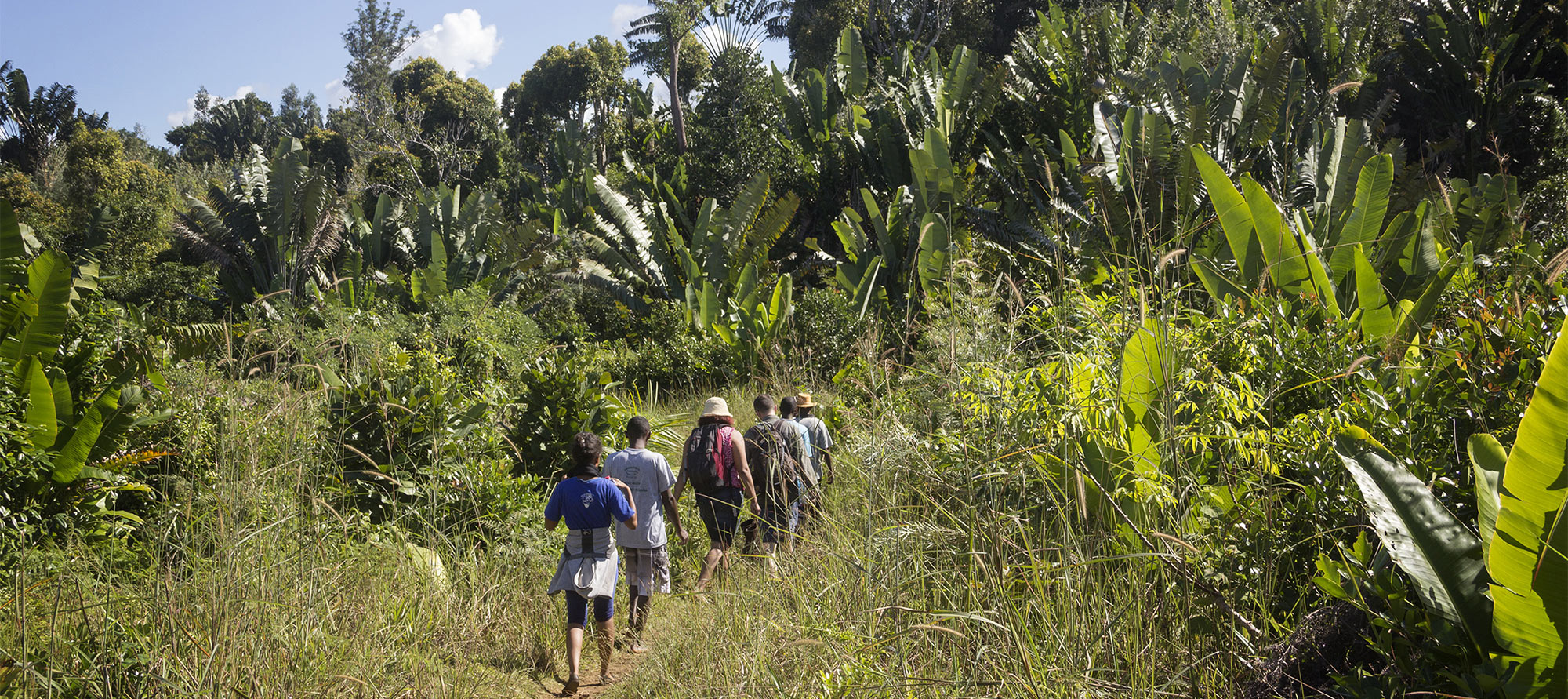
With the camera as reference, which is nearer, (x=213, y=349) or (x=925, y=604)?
(x=925, y=604)

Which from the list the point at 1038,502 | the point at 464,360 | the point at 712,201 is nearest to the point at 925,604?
the point at 1038,502

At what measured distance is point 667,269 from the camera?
14.6 meters

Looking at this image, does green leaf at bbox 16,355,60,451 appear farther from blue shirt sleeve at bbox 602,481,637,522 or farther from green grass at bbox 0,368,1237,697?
blue shirt sleeve at bbox 602,481,637,522

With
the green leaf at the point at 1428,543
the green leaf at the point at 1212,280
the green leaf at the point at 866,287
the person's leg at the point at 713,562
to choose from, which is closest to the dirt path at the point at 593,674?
the person's leg at the point at 713,562

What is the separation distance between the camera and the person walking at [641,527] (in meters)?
5.03

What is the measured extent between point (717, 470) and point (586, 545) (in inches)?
49.2

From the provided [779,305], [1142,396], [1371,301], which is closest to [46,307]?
[1142,396]

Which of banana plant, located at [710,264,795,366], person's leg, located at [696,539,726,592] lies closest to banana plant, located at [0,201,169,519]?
person's leg, located at [696,539,726,592]

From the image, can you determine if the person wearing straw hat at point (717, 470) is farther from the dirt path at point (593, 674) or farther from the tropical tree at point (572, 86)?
the tropical tree at point (572, 86)

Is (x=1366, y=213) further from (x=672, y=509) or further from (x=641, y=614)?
(x=641, y=614)

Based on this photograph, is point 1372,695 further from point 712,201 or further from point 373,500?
point 712,201

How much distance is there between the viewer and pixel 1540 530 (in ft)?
6.46

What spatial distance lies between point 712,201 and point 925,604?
38.0 ft

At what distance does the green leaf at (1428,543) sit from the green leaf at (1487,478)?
0.15ft
